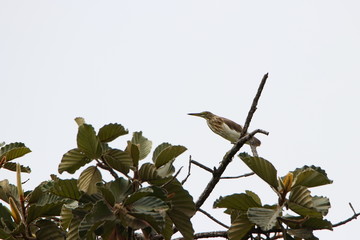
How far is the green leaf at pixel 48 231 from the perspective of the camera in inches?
108

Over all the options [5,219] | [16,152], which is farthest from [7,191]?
[16,152]

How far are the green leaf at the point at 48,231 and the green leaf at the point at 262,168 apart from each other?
0.87 metres

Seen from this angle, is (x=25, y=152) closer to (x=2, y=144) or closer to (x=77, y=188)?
(x=2, y=144)

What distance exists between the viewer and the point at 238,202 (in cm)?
279

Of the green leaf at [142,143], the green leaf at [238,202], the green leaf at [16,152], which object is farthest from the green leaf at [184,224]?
the green leaf at [16,152]

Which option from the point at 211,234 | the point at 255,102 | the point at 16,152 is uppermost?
the point at 255,102

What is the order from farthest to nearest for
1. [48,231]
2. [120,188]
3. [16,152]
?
[16,152], [48,231], [120,188]

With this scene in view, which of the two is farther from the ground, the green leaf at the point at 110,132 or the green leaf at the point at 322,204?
the green leaf at the point at 110,132

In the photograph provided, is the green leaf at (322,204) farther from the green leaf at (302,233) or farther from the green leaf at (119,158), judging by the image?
the green leaf at (119,158)

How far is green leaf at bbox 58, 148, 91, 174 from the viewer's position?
289cm

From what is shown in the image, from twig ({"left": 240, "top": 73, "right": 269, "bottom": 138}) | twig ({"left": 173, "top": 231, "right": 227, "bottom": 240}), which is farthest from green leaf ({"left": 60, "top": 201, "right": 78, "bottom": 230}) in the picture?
twig ({"left": 240, "top": 73, "right": 269, "bottom": 138})

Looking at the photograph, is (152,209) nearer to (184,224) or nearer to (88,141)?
(184,224)

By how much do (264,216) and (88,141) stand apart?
0.83 meters

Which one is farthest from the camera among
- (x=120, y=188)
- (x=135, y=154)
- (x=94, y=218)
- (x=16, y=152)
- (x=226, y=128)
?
(x=226, y=128)
